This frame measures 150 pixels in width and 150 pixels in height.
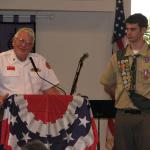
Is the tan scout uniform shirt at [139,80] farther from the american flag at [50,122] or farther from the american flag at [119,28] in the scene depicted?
the american flag at [119,28]

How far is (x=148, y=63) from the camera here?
3490 mm

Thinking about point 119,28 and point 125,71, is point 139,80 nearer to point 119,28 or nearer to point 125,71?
point 125,71

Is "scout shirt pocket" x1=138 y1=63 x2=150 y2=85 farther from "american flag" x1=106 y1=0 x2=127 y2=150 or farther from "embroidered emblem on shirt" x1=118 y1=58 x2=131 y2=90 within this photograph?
"american flag" x1=106 y1=0 x2=127 y2=150

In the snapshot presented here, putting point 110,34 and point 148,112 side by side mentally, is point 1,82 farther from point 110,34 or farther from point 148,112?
point 110,34

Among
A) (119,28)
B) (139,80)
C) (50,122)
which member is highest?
(119,28)

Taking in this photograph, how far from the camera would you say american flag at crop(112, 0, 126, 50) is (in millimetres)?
5457

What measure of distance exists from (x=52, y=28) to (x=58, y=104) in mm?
2775

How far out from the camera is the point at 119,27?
18.0 feet

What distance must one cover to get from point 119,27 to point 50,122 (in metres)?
Answer: 2.88

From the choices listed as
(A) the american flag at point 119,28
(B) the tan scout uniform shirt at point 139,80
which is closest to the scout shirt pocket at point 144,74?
(B) the tan scout uniform shirt at point 139,80

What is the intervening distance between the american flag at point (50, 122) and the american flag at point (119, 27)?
2648 millimetres

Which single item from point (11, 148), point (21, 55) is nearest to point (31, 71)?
point (21, 55)

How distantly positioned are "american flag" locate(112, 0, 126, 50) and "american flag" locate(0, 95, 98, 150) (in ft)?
8.69

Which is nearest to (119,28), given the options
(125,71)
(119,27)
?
(119,27)
